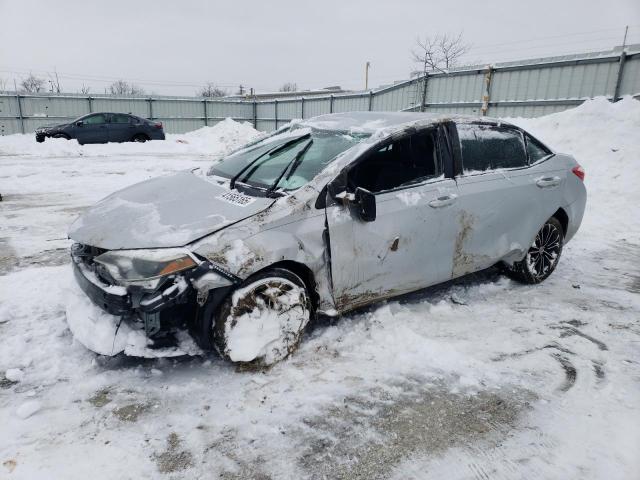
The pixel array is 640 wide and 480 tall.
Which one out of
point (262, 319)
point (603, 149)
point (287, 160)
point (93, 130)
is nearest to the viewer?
point (262, 319)

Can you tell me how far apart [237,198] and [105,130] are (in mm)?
17208

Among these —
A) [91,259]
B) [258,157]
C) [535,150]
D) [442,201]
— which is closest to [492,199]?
[442,201]

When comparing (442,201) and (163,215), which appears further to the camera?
(442,201)

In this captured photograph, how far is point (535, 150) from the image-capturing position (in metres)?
4.43

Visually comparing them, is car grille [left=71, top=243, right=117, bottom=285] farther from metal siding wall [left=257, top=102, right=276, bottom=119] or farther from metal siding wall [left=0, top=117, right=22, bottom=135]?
metal siding wall [left=257, top=102, right=276, bottom=119]

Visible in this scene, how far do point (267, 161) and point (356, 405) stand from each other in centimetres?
193

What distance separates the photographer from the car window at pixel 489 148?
3.79m

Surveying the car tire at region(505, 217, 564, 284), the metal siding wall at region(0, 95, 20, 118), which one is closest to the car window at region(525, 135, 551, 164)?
the car tire at region(505, 217, 564, 284)

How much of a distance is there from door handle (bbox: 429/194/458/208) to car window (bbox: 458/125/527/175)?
34 cm

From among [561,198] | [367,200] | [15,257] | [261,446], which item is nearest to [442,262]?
[367,200]

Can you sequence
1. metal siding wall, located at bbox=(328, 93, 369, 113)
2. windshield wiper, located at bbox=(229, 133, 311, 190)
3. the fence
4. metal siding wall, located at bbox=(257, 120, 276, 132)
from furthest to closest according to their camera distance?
metal siding wall, located at bbox=(257, 120, 276, 132) < metal siding wall, located at bbox=(328, 93, 369, 113) < the fence < windshield wiper, located at bbox=(229, 133, 311, 190)

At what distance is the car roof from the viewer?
351cm

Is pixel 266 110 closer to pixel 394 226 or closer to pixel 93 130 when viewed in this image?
pixel 93 130

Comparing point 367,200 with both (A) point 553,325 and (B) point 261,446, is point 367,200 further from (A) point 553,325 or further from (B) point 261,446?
(A) point 553,325
